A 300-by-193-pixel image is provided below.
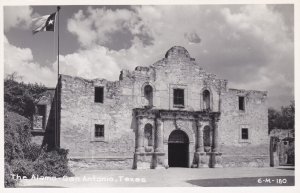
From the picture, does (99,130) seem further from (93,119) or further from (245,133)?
(245,133)

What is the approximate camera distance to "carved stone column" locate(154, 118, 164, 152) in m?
20.3

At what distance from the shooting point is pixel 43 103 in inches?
914

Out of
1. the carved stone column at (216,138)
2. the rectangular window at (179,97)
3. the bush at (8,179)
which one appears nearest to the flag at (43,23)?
the bush at (8,179)

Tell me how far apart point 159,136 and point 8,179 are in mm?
8728

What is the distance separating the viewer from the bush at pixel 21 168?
14445 mm

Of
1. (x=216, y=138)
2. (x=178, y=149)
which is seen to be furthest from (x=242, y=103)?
(x=178, y=149)

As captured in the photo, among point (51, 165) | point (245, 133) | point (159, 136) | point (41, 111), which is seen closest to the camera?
point (51, 165)

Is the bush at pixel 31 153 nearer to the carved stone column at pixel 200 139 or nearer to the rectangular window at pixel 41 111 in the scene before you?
the rectangular window at pixel 41 111

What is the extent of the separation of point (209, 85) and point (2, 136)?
11.6 metres

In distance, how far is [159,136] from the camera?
20391mm

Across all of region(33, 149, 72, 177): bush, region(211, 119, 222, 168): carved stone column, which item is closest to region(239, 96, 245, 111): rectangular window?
region(211, 119, 222, 168): carved stone column

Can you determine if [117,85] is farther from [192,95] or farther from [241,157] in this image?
[241,157]

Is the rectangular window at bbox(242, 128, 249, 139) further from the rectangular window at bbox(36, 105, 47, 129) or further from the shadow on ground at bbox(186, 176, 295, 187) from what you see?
the rectangular window at bbox(36, 105, 47, 129)
